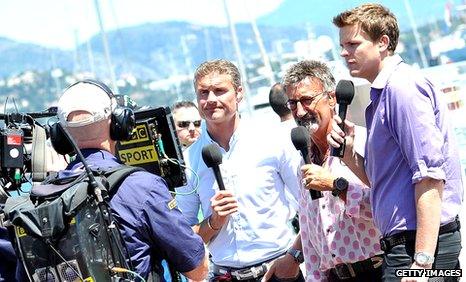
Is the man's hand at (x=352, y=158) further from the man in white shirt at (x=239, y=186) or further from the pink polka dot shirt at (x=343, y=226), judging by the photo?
the man in white shirt at (x=239, y=186)

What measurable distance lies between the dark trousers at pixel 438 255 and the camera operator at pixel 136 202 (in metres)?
0.86

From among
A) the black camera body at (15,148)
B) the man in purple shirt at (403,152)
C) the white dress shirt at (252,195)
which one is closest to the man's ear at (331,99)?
the white dress shirt at (252,195)

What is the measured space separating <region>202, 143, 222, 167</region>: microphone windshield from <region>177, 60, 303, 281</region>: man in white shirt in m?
0.49

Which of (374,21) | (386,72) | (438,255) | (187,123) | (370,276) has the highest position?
(374,21)

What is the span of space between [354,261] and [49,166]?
1.87 meters

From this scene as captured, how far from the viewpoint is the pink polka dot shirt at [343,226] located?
219 inches

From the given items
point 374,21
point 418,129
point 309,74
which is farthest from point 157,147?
point 418,129

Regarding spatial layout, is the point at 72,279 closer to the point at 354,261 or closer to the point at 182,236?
the point at 182,236

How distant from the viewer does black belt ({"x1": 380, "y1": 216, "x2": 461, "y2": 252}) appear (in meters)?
4.87

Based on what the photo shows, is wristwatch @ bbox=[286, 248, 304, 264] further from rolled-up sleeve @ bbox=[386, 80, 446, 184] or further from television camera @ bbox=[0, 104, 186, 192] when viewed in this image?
rolled-up sleeve @ bbox=[386, 80, 446, 184]

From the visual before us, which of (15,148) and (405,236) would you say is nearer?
(405,236)

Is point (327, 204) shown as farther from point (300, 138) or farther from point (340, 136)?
point (340, 136)

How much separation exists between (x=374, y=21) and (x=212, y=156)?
1.29 meters

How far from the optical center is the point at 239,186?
21.2ft
